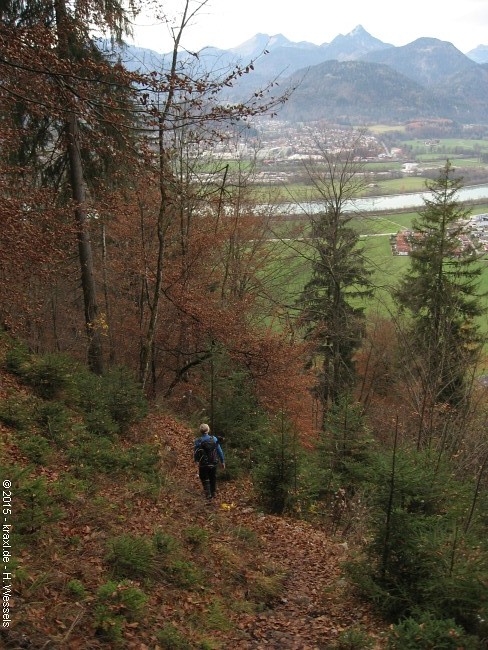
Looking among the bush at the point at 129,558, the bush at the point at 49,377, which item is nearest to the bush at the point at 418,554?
the bush at the point at 129,558

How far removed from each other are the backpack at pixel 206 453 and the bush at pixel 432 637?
198 inches

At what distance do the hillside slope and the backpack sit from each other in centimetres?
68

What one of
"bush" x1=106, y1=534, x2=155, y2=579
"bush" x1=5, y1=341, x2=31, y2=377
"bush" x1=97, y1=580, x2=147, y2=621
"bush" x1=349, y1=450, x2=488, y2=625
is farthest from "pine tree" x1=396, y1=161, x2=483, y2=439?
"bush" x1=97, y1=580, x2=147, y2=621

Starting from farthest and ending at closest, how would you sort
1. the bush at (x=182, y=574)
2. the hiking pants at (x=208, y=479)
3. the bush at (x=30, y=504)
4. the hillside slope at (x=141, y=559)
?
1. the hiking pants at (x=208, y=479)
2. the bush at (x=182, y=574)
3. the bush at (x=30, y=504)
4. the hillside slope at (x=141, y=559)

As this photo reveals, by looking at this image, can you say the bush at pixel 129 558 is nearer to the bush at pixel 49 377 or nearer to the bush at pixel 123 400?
the bush at pixel 49 377

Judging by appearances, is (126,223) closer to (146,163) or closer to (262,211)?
(262,211)

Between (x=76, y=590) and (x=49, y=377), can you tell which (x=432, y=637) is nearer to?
(x=76, y=590)

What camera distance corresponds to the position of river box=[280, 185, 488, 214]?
65.8 feet

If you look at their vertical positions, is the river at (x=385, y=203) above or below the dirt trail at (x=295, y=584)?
above

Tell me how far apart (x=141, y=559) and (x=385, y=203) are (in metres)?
55.0

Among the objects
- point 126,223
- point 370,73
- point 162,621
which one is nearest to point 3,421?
point 162,621

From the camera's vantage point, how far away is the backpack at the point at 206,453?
9203mm

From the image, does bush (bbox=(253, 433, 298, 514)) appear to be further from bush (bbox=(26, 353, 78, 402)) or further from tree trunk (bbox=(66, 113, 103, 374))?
tree trunk (bbox=(66, 113, 103, 374))

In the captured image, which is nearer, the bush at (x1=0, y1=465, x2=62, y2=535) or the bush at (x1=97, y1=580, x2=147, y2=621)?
the bush at (x1=97, y1=580, x2=147, y2=621)
